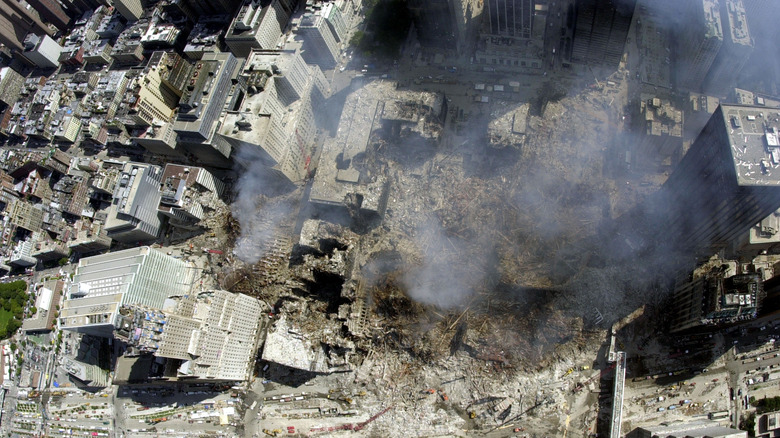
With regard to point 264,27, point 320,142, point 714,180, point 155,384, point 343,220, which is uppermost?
point 264,27

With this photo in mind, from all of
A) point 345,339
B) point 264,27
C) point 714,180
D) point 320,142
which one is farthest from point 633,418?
point 264,27

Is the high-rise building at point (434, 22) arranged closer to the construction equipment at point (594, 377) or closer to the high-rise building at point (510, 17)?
the high-rise building at point (510, 17)

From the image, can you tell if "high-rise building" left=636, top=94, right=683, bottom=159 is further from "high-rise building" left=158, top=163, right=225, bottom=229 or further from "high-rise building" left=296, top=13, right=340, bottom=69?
"high-rise building" left=158, top=163, right=225, bottom=229

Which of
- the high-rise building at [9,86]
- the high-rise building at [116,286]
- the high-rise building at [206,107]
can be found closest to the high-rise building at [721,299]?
the high-rise building at [116,286]

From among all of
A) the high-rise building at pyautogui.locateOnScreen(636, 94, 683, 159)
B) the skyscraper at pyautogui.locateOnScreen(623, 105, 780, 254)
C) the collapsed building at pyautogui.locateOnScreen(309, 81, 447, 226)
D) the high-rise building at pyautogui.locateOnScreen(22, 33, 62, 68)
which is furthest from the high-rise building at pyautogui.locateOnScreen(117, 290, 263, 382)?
the high-rise building at pyautogui.locateOnScreen(22, 33, 62, 68)

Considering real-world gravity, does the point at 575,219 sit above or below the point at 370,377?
above

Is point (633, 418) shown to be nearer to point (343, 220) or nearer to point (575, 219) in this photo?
point (575, 219)
